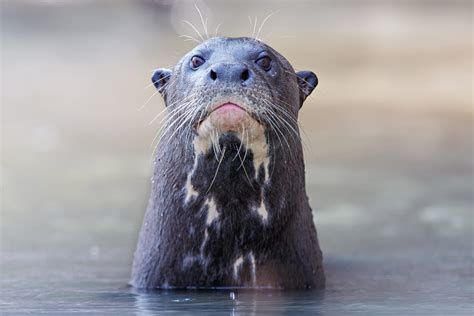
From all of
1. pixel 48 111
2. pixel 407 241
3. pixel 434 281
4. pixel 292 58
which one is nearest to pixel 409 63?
pixel 292 58

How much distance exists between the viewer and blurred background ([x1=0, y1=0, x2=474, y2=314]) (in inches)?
326

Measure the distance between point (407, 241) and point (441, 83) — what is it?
8747 mm

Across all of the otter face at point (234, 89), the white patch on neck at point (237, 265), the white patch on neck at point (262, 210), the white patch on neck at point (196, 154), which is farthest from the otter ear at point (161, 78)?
the white patch on neck at point (237, 265)

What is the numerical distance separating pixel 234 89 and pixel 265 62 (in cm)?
53

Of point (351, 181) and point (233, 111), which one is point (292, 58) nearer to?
point (351, 181)

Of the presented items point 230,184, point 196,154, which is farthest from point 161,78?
point 230,184

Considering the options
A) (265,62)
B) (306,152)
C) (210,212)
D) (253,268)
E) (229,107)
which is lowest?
(253,268)

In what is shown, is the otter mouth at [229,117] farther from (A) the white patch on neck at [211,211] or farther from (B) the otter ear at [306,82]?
(B) the otter ear at [306,82]

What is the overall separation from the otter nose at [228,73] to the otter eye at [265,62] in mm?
383

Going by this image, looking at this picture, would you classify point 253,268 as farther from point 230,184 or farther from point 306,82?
point 306,82

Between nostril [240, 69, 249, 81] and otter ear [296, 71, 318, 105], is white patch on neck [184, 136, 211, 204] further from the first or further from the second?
otter ear [296, 71, 318, 105]

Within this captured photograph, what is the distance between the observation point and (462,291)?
799cm

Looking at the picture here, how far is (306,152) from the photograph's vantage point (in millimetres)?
13406

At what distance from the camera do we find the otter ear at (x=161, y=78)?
774 cm
